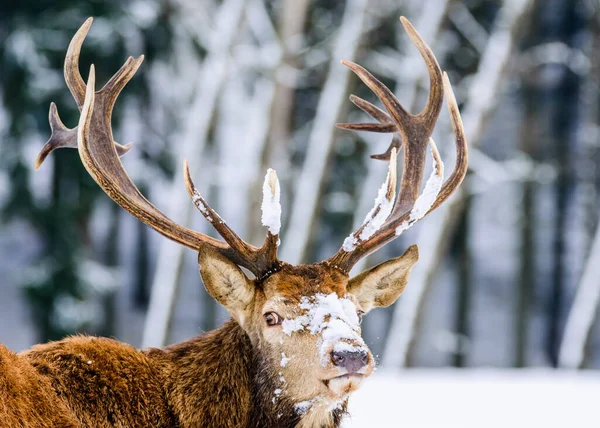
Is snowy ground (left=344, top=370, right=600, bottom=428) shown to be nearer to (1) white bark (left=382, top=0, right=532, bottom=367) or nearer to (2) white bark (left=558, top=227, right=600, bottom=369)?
(1) white bark (left=382, top=0, right=532, bottom=367)

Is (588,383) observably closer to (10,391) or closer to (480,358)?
(10,391)

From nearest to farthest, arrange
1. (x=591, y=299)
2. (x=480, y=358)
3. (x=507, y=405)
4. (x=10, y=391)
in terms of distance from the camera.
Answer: (x=10, y=391) → (x=507, y=405) → (x=591, y=299) → (x=480, y=358)

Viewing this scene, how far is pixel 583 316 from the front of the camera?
15133 millimetres

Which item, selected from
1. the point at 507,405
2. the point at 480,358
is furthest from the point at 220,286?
the point at 480,358

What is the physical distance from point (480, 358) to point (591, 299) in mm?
8667

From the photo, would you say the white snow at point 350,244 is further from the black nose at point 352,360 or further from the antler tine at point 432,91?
the antler tine at point 432,91

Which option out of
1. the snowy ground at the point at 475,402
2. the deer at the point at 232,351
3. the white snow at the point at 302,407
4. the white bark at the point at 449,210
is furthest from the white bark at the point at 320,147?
the white snow at the point at 302,407

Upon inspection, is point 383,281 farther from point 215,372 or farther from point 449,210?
point 449,210

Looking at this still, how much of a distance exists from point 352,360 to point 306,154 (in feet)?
38.5

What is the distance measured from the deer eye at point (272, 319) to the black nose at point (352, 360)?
390 mm

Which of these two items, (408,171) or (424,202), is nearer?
(424,202)

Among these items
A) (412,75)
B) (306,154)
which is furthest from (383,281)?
(306,154)

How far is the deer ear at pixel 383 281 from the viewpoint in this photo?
12.9 feet

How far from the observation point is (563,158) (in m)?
19.6
